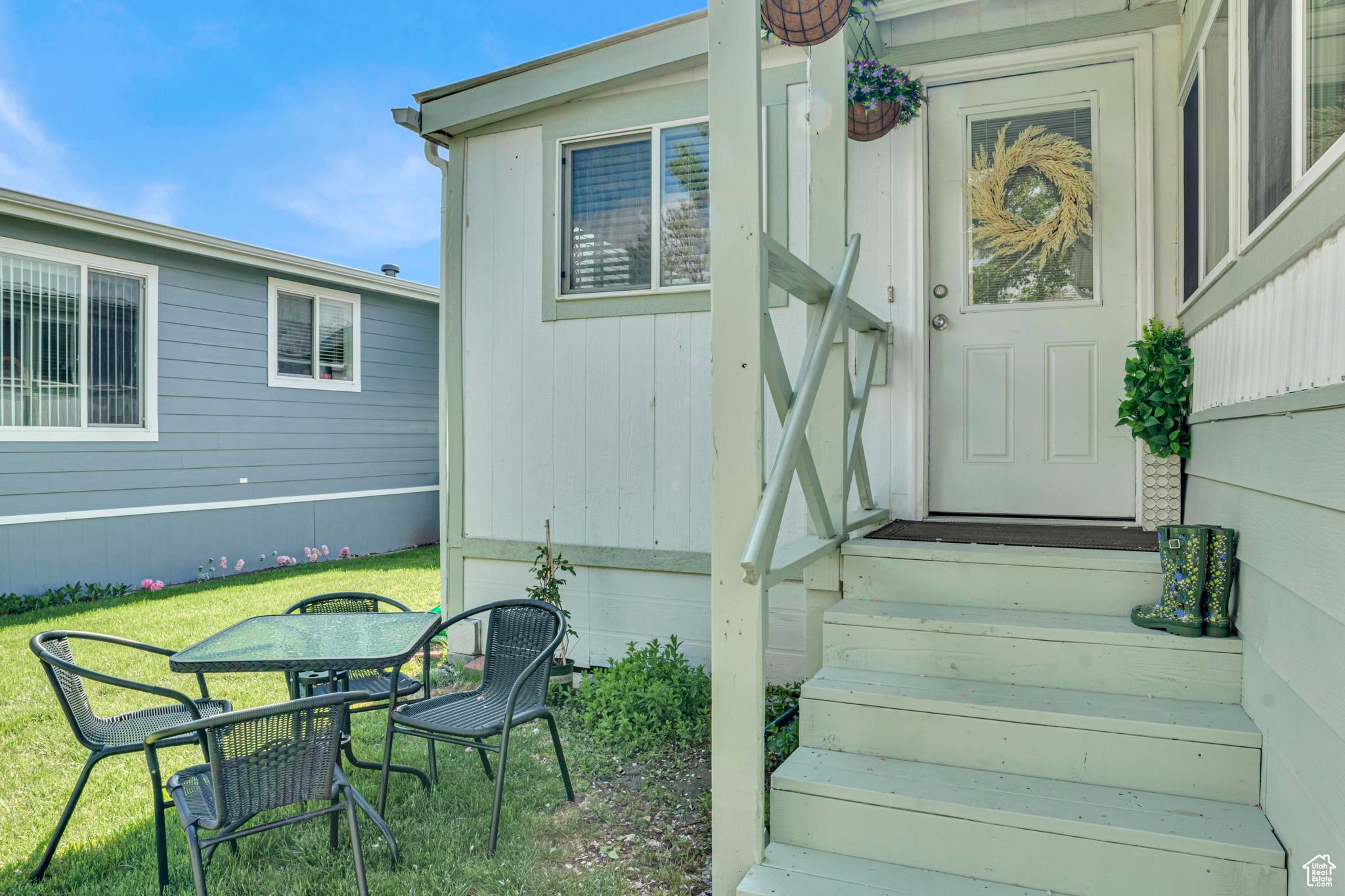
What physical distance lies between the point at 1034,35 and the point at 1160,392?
1789mm

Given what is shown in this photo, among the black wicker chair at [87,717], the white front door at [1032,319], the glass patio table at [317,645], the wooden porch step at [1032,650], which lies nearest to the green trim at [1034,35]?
the white front door at [1032,319]

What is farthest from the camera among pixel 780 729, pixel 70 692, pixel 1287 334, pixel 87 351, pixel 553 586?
pixel 87 351

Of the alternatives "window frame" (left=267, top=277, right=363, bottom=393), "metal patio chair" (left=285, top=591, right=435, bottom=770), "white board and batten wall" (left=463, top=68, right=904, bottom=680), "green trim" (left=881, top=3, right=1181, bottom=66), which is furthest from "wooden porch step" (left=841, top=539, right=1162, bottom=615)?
"window frame" (left=267, top=277, right=363, bottom=393)

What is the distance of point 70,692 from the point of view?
2.41 metres

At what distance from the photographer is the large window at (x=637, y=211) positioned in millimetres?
4379

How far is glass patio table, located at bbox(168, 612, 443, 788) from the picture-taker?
2449mm

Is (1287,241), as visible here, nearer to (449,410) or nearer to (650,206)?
(650,206)

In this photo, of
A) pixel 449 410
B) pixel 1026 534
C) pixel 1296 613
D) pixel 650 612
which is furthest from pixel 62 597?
pixel 1296 613

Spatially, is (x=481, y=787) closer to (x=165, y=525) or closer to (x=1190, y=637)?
(x=1190, y=637)

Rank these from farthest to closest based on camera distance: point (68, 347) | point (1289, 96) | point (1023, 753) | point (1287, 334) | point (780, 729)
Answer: point (68, 347) < point (780, 729) < point (1023, 753) < point (1289, 96) < point (1287, 334)

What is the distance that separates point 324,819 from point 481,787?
562mm

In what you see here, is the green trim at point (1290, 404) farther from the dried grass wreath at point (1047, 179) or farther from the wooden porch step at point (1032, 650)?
the dried grass wreath at point (1047, 179)

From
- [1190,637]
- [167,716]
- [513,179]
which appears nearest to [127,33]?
[513,179]

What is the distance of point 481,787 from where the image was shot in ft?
9.96
